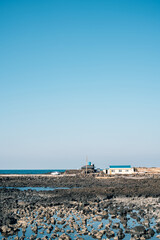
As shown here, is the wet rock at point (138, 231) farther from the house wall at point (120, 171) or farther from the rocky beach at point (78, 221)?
the house wall at point (120, 171)

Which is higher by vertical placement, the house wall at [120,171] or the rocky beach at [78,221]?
the house wall at [120,171]

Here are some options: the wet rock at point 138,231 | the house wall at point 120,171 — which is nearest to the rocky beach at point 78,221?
the wet rock at point 138,231

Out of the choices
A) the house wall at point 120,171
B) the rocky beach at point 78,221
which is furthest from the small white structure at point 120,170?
the rocky beach at point 78,221

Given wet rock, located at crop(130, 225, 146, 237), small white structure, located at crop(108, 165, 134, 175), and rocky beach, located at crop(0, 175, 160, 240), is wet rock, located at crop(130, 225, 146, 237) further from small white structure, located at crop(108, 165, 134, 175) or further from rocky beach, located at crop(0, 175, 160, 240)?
small white structure, located at crop(108, 165, 134, 175)

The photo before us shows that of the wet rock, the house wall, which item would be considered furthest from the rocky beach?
the house wall

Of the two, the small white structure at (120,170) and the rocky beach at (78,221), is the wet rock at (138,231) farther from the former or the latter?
the small white structure at (120,170)

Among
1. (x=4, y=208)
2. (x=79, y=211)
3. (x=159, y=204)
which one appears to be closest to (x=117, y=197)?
(x=159, y=204)

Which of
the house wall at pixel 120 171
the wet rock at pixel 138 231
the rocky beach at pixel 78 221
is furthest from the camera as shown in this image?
the house wall at pixel 120 171

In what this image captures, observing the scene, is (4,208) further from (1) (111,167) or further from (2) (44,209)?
(1) (111,167)

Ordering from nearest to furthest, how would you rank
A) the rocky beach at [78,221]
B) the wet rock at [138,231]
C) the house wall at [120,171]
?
the wet rock at [138,231] < the rocky beach at [78,221] < the house wall at [120,171]

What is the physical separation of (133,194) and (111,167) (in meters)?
45.2

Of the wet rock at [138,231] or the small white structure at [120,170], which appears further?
the small white structure at [120,170]

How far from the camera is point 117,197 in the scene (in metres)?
33.7

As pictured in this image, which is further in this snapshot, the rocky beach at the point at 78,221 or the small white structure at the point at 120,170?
the small white structure at the point at 120,170
